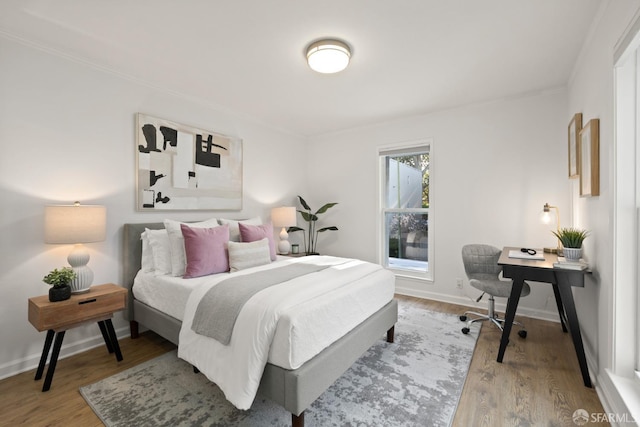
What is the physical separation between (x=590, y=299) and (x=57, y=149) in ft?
14.4

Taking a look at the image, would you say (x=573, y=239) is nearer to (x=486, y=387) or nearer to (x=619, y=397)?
(x=619, y=397)

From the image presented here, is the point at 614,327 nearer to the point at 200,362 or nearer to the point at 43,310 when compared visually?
the point at 200,362

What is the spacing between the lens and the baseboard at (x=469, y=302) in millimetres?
3184

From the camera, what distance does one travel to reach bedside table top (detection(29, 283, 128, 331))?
6.51 ft

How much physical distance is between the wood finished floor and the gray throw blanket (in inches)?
30.4

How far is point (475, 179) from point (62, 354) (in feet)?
15.0

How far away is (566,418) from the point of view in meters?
1.69

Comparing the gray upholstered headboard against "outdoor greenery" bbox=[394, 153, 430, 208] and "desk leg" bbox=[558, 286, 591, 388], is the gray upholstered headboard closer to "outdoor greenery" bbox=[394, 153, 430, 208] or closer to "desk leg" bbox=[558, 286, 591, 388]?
"outdoor greenery" bbox=[394, 153, 430, 208]

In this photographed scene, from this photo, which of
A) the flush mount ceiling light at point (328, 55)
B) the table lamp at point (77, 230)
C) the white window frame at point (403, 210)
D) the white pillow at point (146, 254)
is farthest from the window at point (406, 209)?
the table lamp at point (77, 230)

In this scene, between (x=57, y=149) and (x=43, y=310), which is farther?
(x=57, y=149)

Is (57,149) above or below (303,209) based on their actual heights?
above

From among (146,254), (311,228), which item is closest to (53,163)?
(146,254)

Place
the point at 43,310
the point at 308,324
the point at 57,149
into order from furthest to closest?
1. the point at 57,149
2. the point at 43,310
3. the point at 308,324

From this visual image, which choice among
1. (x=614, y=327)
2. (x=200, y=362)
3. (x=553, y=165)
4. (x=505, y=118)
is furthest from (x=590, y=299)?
(x=200, y=362)
